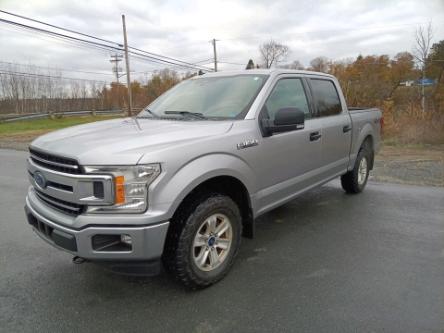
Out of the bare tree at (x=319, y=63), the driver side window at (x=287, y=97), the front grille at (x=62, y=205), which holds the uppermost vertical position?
the bare tree at (x=319, y=63)

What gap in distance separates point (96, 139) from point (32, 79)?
2267 inches

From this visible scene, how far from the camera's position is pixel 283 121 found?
324cm

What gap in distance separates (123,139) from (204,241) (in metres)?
1.06

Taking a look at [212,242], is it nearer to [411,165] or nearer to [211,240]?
[211,240]

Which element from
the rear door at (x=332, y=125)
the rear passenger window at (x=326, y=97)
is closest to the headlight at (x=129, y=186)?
the rear door at (x=332, y=125)

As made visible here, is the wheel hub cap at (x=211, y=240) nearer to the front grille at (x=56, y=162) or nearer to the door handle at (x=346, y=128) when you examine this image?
the front grille at (x=56, y=162)

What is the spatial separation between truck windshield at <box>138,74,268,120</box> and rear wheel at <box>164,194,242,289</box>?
943 mm

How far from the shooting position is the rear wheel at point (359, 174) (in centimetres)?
556

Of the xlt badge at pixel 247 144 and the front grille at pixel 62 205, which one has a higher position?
the xlt badge at pixel 247 144

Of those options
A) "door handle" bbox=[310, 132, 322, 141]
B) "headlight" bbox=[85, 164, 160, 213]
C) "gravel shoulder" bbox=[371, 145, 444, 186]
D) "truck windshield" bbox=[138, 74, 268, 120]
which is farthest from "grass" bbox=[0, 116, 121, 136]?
"headlight" bbox=[85, 164, 160, 213]

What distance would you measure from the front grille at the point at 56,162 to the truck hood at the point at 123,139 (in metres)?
0.04

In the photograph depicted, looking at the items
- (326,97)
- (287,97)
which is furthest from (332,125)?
(287,97)

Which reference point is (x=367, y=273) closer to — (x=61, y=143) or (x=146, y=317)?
(x=146, y=317)

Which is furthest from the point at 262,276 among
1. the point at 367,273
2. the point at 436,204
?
the point at 436,204
